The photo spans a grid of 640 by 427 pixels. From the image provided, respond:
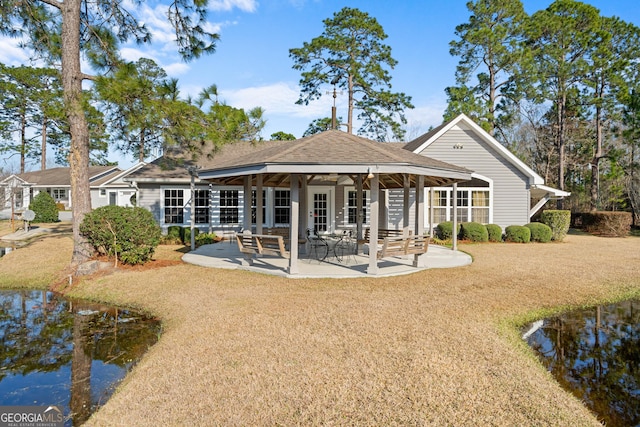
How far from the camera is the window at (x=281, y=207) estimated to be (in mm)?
16953

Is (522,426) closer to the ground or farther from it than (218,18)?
closer to the ground

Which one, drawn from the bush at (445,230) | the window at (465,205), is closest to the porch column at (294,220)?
the bush at (445,230)

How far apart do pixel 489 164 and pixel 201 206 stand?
42.5 ft

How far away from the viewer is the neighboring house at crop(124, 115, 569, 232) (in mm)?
16453

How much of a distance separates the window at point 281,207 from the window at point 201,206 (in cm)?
303

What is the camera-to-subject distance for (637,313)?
6879 mm

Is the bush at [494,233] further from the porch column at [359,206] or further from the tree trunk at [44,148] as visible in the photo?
the tree trunk at [44,148]

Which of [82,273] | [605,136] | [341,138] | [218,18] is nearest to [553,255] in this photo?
[341,138]

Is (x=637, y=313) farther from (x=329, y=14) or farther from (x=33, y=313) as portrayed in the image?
(x=329, y=14)

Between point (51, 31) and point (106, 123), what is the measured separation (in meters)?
3.85

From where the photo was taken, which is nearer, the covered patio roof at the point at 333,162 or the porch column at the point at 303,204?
the covered patio roof at the point at 333,162

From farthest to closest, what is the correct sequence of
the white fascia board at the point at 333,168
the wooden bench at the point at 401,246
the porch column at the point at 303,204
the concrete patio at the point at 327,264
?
the porch column at the point at 303,204
the concrete patio at the point at 327,264
the wooden bench at the point at 401,246
the white fascia board at the point at 333,168

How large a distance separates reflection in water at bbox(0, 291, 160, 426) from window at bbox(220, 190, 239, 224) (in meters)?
9.10

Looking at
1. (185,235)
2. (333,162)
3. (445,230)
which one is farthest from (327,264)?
(445,230)
